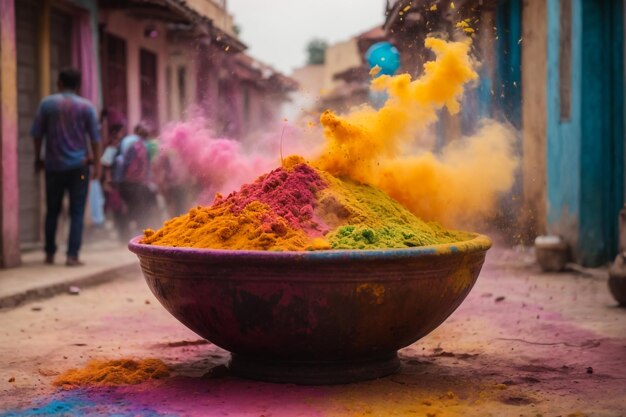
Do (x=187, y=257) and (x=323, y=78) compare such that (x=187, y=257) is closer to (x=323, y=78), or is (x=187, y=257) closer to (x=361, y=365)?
(x=361, y=365)

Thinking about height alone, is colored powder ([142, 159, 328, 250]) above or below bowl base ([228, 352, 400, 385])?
above

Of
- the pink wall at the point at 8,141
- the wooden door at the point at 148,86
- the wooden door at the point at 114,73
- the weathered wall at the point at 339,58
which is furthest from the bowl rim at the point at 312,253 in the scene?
the weathered wall at the point at 339,58

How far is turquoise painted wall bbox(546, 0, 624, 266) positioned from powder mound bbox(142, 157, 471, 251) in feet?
14.8

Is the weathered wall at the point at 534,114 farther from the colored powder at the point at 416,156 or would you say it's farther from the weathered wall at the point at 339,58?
the weathered wall at the point at 339,58

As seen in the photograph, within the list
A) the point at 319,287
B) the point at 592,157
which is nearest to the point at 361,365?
the point at 319,287

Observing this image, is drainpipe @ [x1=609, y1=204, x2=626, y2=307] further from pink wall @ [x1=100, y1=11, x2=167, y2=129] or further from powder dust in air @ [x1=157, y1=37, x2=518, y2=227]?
pink wall @ [x1=100, y1=11, x2=167, y2=129]

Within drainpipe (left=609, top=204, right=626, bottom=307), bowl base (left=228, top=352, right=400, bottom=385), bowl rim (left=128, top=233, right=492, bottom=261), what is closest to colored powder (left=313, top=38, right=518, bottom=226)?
bowl rim (left=128, top=233, right=492, bottom=261)

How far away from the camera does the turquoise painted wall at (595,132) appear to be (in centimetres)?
805

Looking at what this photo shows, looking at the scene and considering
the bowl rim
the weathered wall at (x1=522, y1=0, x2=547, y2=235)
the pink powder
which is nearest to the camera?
the bowl rim

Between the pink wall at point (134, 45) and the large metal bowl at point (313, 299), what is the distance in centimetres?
1131

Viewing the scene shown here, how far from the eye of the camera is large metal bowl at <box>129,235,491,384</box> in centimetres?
341

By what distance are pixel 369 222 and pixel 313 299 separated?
57 cm

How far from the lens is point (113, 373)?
4.02 m

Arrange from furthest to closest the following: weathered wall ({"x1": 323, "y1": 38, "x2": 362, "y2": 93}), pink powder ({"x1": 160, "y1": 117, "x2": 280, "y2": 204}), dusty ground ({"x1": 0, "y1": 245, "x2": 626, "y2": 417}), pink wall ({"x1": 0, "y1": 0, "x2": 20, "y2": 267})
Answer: weathered wall ({"x1": 323, "y1": 38, "x2": 362, "y2": 93}) < pink wall ({"x1": 0, "y1": 0, "x2": 20, "y2": 267}) < pink powder ({"x1": 160, "y1": 117, "x2": 280, "y2": 204}) < dusty ground ({"x1": 0, "y1": 245, "x2": 626, "y2": 417})
